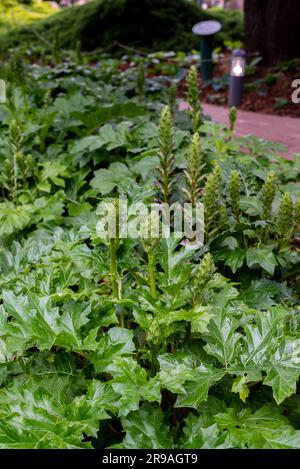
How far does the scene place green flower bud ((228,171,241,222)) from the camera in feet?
8.14

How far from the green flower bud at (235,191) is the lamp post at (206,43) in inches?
280

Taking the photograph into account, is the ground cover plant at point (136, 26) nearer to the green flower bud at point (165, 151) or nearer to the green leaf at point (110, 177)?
the green leaf at point (110, 177)

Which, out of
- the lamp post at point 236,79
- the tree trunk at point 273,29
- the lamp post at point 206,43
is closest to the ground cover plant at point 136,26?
the lamp post at point 206,43

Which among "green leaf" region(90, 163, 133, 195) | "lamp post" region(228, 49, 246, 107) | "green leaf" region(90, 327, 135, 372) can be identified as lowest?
"lamp post" region(228, 49, 246, 107)

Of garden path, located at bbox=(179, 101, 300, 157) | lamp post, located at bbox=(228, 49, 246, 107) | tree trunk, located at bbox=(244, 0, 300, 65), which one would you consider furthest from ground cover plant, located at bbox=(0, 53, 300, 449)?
tree trunk, located at bbox=(244, 0, 300, 65)

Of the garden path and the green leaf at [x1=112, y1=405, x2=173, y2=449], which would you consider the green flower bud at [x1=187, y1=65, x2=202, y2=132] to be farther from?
the green leaf at [x1=112, y1=405, x2=173, y2=449]

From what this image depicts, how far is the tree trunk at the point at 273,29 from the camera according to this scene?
27.4 feet

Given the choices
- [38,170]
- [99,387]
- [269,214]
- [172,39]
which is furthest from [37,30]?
[99,387]

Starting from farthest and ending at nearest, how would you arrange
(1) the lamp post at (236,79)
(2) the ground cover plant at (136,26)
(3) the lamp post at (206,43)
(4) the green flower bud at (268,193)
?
1. (2) the ground cover plant at (136,26)
2. (3) the lamp post at (206,43)
3. (1) the lamp post at (236,79)
4. (4) the green flower bud at (268,193)

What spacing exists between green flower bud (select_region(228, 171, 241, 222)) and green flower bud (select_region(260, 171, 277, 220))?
12 centimetres

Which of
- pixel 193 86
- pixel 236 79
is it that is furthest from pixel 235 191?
pixel 236 79

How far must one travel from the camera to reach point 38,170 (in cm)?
393

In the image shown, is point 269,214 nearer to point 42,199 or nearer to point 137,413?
point 137,413
